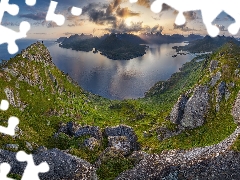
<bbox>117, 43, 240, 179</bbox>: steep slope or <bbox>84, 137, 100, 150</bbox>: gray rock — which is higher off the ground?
<bbox>117, 43, 240, 179</bbox>: steep slope

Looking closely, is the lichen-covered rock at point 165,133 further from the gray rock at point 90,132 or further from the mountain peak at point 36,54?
the mountain peak at point 36,54

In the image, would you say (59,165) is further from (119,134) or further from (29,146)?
(119,134)

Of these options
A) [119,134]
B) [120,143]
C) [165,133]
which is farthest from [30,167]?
[165,133]

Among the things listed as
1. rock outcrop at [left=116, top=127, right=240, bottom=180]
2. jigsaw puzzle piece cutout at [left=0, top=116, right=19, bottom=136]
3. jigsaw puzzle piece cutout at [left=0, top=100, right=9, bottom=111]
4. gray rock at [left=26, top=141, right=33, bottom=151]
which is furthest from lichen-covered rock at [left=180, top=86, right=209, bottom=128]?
jigsaw puzzle piece cutout at [left=0, top=100, right=9, bottom=111]

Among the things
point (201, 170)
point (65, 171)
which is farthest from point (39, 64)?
point (201, 170)

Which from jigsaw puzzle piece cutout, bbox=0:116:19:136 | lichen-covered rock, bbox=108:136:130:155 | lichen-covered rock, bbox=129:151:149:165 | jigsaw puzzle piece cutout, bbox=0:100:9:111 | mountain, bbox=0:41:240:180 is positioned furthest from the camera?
jigsaw puzzle piece cutout, bbox=0:100:9:111

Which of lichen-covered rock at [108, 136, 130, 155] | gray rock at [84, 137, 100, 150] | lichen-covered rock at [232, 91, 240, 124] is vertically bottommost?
lichen-covered rock at [108, 136, 130, 155]

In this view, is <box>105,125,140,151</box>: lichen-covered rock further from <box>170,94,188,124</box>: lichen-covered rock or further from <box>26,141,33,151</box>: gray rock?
<box>26,141,33,151</box>: gray rock
